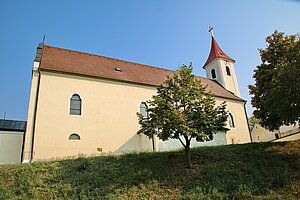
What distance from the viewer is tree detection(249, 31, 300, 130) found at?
10.3 meters

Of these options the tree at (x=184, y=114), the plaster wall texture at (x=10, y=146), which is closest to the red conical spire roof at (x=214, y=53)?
the tree at (x=184, y=114)

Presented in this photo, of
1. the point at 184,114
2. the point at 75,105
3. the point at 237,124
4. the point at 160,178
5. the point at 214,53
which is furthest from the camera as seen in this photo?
the point at 214,53

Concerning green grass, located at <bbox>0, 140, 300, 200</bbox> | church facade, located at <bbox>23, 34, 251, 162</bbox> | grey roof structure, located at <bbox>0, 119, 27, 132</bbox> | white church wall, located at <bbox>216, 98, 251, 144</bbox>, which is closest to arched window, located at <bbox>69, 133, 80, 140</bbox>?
church facade, located at <bbox>23, 34, 251, 162</bbox>

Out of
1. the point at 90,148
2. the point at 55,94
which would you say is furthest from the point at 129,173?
the point at 55,94

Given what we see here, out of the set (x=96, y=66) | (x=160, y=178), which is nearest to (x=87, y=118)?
(x=96, y=66)

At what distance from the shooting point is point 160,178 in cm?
916

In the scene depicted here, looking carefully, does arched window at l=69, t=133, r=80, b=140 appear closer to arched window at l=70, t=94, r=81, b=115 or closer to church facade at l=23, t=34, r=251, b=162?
church facade at l=23, t=34, r=251, b=162

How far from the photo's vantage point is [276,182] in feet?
27.8

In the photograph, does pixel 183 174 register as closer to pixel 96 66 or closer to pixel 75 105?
pixel 75 105

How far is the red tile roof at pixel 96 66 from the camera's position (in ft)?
54.3

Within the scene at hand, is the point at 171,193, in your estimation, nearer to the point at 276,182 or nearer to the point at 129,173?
the point at 129,173

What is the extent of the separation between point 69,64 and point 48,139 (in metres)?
6.60

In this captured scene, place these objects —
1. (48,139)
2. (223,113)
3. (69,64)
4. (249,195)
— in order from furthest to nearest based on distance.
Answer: (69,64), (48,139), (223,113), (249,195)

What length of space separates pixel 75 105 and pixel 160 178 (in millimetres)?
9005
